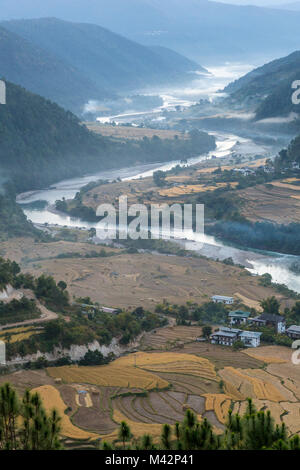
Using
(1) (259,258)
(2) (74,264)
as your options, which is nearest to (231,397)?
(2) (74,264)

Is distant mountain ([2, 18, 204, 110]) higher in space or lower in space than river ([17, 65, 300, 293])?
higher

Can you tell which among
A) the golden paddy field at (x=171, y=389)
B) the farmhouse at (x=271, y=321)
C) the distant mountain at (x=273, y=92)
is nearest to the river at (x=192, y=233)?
the distant mountain at (x=273, y=92)

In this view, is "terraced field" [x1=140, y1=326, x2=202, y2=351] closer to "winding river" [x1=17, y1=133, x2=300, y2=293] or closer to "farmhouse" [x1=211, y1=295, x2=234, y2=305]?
"farmhouse" [x1=211, y1=295, x2=234, y2=305]

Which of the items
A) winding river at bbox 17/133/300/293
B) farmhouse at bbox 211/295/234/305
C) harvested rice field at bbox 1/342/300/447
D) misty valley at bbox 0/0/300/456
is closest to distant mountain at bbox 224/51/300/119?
misty valley at bbox 0/0/300/456

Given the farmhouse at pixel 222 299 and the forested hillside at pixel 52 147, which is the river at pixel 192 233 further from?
the farmhouse at pixel 222 299

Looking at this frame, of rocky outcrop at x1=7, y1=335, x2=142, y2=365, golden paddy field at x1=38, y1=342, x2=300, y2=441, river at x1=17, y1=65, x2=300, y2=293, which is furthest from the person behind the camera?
river at x1=17, y1=65, x2=300, y2=293

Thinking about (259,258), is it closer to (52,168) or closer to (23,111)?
(52,168)
